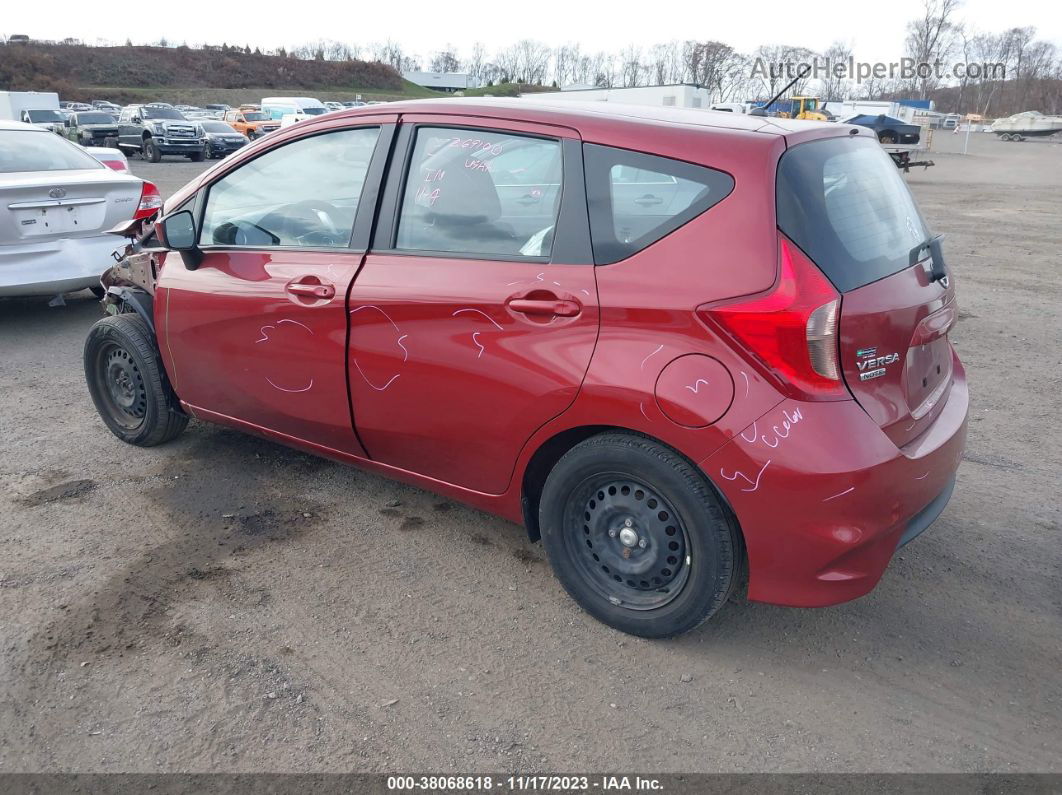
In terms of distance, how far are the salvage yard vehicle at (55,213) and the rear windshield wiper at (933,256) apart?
19.5ft

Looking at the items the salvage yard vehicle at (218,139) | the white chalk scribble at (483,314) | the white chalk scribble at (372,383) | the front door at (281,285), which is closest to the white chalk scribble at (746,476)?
the white chalk scribble at (483,314)

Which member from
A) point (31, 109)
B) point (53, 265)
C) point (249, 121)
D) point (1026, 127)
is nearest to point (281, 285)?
point (53, 265)

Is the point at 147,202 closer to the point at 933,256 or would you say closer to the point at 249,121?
the point at 933,256

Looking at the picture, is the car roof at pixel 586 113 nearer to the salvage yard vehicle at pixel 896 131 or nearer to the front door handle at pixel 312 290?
the front door handle at pixel 312 290

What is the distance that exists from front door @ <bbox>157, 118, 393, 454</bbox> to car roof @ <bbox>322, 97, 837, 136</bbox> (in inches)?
8.5

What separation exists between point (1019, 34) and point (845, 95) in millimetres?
19768

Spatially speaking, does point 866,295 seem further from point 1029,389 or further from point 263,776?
point 1029,389

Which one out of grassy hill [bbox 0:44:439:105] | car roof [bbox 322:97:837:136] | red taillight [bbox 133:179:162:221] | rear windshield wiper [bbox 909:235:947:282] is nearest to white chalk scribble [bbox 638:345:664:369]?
car roof [bbox 322:97:837:136]

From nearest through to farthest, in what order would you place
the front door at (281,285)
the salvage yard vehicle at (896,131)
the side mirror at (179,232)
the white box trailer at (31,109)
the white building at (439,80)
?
the front door at (281,285) < the side mirror at (179,232) < the white box trailer at (31,109) < the salvage yard vehicle at (896,131) < the white building at (439,80)

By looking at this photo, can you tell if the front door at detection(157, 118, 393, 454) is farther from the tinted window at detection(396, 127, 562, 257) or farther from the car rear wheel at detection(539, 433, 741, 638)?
the car rear wheel at detection(539, 433, 741, 638)

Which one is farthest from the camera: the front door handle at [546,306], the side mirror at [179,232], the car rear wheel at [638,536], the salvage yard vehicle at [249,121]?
the salvage yard vehicle at [249,121]

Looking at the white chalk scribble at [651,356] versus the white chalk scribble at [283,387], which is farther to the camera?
the white chalk scribble at [283,387]

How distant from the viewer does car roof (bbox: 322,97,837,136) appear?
3014 millimetres

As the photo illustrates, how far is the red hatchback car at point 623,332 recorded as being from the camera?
2619 mm
